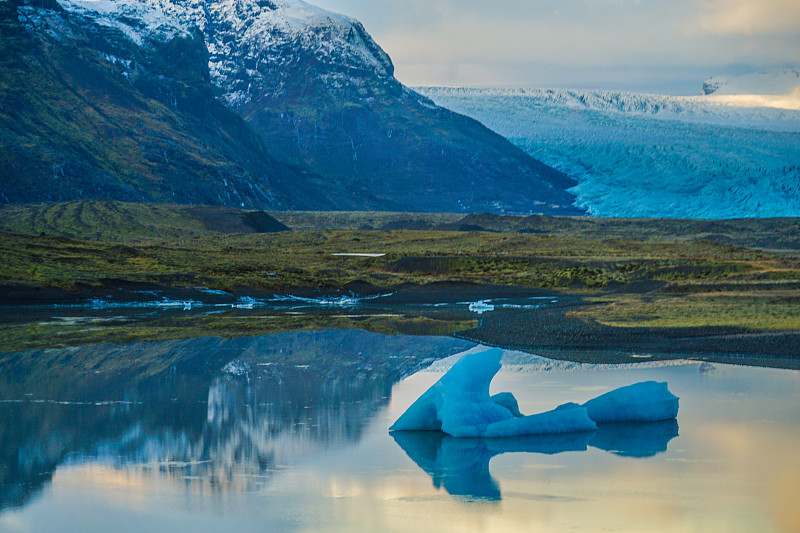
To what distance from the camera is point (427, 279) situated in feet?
178

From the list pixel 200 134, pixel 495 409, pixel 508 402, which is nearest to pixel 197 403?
pixel 508 402

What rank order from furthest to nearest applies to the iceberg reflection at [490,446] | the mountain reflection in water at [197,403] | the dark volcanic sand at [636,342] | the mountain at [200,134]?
the mountain at [200,134] → the dark volcanic sand at [636,342] → the mountain reflection in water at [197,403] → the iceberg reflection at [490,446]

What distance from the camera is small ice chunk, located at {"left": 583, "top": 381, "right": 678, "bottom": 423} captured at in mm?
17359

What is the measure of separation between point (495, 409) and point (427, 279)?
123ft

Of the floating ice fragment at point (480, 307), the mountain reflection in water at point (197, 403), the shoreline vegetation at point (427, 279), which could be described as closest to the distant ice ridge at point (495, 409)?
the mountain reflection in water at point (197, 403)

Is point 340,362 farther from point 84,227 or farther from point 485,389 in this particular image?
point 84,227

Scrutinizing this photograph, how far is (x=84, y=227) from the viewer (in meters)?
84.5

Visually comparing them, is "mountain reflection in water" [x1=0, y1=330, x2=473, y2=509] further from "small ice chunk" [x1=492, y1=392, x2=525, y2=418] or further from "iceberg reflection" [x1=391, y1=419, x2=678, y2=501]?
"small ice chunk" [x1=492, y1=392, x2=525, y2=418]

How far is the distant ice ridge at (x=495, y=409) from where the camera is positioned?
16.5 m

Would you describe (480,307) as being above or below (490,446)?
above

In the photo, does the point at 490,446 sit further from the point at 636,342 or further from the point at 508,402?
the point at 636,342

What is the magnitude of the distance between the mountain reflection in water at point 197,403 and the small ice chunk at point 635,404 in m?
4.31

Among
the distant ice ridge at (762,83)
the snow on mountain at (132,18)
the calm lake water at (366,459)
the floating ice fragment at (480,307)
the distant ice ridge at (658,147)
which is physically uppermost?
the snow on mountain at (132,18)

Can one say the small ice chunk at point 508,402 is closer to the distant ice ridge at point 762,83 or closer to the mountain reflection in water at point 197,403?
the mountain reflection in water at point 197,403
